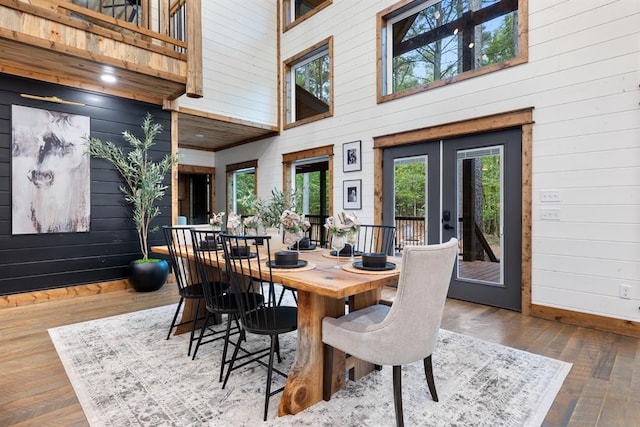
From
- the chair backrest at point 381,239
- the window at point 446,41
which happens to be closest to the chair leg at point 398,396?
the chair backrest at point 381,239

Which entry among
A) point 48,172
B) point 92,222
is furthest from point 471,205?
point 48,172

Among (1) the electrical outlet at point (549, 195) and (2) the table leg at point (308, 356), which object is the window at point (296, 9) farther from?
(2) the table leg at point (308, 356)

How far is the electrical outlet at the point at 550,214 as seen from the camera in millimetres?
3334

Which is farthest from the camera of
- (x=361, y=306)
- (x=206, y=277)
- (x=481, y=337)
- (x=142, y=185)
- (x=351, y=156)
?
(x=351, y=156)

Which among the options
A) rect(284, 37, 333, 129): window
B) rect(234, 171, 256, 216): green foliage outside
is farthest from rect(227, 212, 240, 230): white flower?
rect(234, 171, 256, 216): green foliage outside

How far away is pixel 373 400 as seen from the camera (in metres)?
1.99

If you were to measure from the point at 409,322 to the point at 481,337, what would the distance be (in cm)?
169

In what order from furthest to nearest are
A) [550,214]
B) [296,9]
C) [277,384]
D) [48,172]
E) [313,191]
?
[313,191], [296,9], [48,172], [550,214], [277,384]

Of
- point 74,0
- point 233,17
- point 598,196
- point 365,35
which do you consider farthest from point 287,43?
point 598,196

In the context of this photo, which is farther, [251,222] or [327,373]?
[251,222]

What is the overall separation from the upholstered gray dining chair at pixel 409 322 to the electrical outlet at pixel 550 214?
2286 millimetres

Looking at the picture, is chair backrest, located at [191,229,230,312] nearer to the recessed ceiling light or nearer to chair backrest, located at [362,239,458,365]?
chair backrest, located at [362,239,458,365]

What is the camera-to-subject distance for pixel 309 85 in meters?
6.28

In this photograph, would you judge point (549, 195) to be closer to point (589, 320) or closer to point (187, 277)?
point (589, 320)
